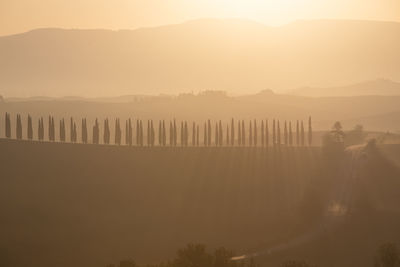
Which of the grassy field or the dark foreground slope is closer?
the dark foreground slope

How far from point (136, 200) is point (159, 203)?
9.14 ft

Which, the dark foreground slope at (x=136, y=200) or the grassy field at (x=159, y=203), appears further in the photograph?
the grassy field at (x=159, y=203)

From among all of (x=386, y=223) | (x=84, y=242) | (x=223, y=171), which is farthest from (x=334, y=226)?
(x=84, y=242)

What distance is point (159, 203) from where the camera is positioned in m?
104

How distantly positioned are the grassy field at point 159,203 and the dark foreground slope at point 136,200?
0.13 m

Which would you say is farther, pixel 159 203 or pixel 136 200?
pixel 159 203

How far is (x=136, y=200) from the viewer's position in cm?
10344

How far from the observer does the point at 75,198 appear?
329 feet

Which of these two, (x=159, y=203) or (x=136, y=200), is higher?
(x=136, y=200)

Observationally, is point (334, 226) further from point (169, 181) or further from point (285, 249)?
point (169, 181)

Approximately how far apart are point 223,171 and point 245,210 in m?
11.8

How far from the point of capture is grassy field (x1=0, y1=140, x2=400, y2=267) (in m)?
89.8

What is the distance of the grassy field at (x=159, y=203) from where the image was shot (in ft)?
294

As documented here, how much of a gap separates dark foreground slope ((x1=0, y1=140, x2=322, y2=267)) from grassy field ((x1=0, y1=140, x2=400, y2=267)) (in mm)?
126
